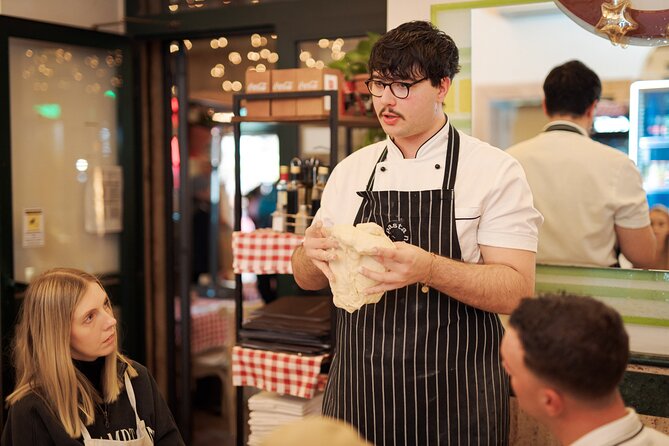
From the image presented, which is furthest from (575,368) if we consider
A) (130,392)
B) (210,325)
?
(210,325)

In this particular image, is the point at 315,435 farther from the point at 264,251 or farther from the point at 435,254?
the point at 264,251

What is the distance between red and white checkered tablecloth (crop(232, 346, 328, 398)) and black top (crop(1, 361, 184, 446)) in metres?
0.77

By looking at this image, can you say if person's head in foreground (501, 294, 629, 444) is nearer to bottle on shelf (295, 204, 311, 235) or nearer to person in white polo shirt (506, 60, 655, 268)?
person in white polo shirt (506, 60, 655, 268)

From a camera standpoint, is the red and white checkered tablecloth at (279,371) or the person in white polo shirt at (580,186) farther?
the red and white checkered tablecloth at (279,371)

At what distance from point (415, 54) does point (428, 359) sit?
34.1 inches

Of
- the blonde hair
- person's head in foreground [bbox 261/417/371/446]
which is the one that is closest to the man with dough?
the blonde hair

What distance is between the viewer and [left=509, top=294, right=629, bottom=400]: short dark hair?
4.83ft

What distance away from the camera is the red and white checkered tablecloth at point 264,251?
319 cm

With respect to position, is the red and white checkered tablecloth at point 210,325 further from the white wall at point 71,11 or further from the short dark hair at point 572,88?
the short dark hair at point 572,88

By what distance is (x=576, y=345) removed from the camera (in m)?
1.47

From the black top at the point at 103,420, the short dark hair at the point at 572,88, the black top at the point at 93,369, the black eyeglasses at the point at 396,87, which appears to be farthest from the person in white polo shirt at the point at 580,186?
the black top at the point at 93,369

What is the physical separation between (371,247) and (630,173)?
1.25 metres

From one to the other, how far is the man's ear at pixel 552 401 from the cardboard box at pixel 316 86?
1873mm

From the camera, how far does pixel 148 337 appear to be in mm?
4645
